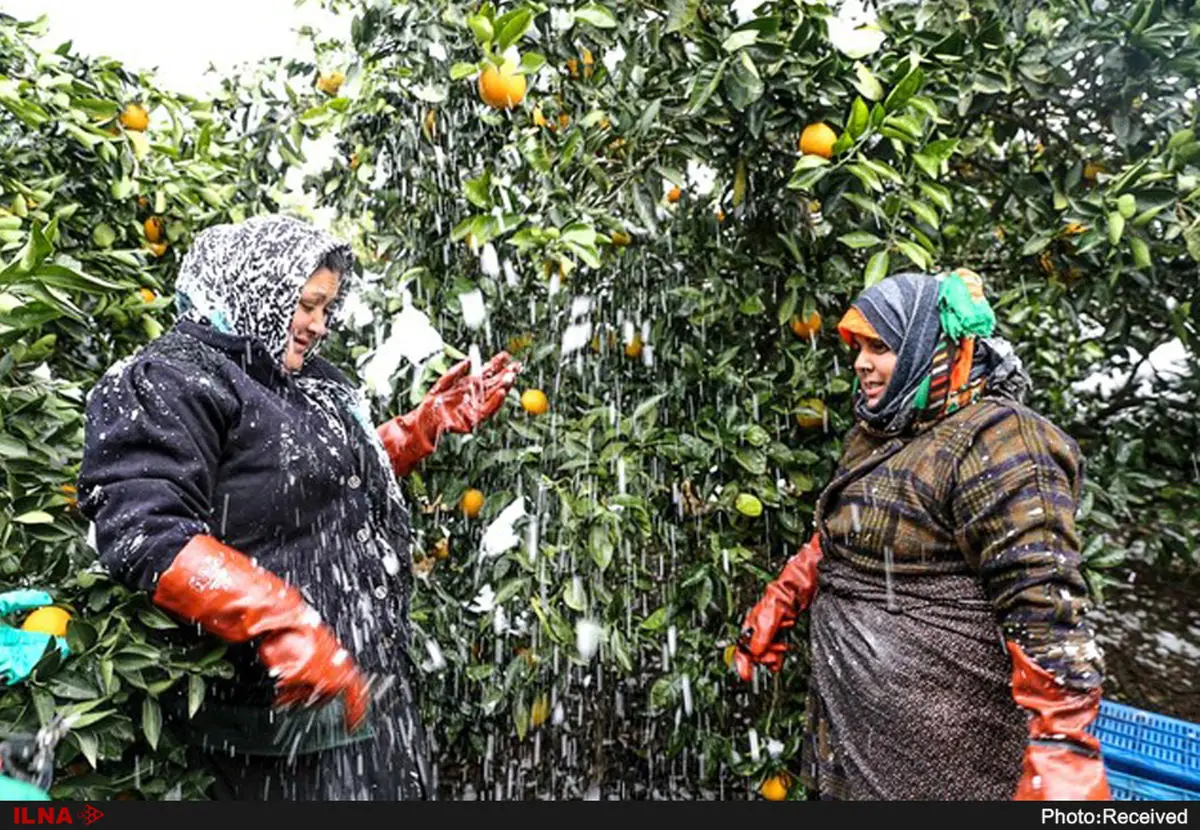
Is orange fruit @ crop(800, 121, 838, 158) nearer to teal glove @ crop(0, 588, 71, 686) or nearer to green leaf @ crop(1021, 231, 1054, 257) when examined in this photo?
green leaf @ crop(1021, 231, 1054, 257)

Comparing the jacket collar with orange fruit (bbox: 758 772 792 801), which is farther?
orange fruit (bbox: 758 772 792 801)

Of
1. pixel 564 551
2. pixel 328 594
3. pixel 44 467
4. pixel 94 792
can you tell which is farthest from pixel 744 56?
pixel 94 792

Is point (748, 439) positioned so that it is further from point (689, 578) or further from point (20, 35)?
point (20, 35)

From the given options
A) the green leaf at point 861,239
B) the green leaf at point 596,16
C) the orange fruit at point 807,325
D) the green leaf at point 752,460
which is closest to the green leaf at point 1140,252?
the green leaf at point 861,239

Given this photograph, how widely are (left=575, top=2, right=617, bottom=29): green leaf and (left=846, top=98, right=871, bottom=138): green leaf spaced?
→ 0.47 m

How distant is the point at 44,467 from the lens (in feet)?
5.35

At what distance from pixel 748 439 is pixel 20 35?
1967 mm

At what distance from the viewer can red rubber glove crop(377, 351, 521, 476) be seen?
198 centimetres

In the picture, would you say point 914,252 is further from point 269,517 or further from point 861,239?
point 269,517

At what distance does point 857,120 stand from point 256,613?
4.13ft

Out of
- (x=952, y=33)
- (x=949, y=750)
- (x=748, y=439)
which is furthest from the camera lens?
(x=748, y=439)

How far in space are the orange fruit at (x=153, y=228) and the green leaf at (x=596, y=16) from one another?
140cm

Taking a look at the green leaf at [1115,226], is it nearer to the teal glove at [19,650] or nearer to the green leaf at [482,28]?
the green leaf at [482,28]

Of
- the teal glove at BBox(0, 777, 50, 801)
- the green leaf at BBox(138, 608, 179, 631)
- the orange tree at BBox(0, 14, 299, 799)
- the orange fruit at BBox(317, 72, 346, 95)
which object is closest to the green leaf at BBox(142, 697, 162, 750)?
the orange tree at BBox(0, 14, 299, 799)
